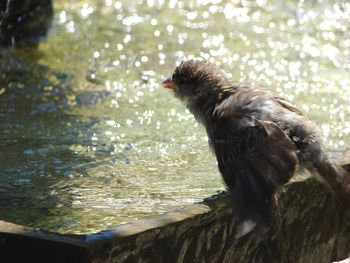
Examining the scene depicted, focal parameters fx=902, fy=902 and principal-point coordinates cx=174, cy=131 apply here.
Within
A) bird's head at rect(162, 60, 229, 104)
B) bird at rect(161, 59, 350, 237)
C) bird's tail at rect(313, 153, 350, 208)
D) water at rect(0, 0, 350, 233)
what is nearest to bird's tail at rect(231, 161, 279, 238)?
bird at rect(161, 59, 350, 237)

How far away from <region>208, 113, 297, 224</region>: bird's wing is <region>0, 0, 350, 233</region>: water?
0.93ft

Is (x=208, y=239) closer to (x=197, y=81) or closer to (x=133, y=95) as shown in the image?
(x=197, y=81)

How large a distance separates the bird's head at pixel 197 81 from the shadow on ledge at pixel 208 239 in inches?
38.1

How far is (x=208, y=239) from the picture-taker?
15.0 feet

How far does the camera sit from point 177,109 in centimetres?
758

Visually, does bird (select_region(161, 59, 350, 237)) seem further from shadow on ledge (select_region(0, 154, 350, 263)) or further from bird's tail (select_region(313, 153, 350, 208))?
shadow on ledge (select_region(0, 154, 350, 263))

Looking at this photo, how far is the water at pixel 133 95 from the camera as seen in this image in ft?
17.0

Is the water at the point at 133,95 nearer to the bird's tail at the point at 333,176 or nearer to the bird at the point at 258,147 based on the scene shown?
the bird at the point at 258,147

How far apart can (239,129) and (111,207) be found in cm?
84

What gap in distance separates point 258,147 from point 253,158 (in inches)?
2.6

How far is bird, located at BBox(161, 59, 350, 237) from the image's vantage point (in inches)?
183

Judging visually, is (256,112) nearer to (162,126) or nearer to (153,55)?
(162,126)

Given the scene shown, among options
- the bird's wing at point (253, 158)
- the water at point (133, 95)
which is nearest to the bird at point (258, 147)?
the bird's wing at point (253, 158)

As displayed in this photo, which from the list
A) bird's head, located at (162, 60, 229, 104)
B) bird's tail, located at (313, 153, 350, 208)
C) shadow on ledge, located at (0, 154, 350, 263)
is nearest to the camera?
shadow on ledge, located at (0, 154, 350, 263)
